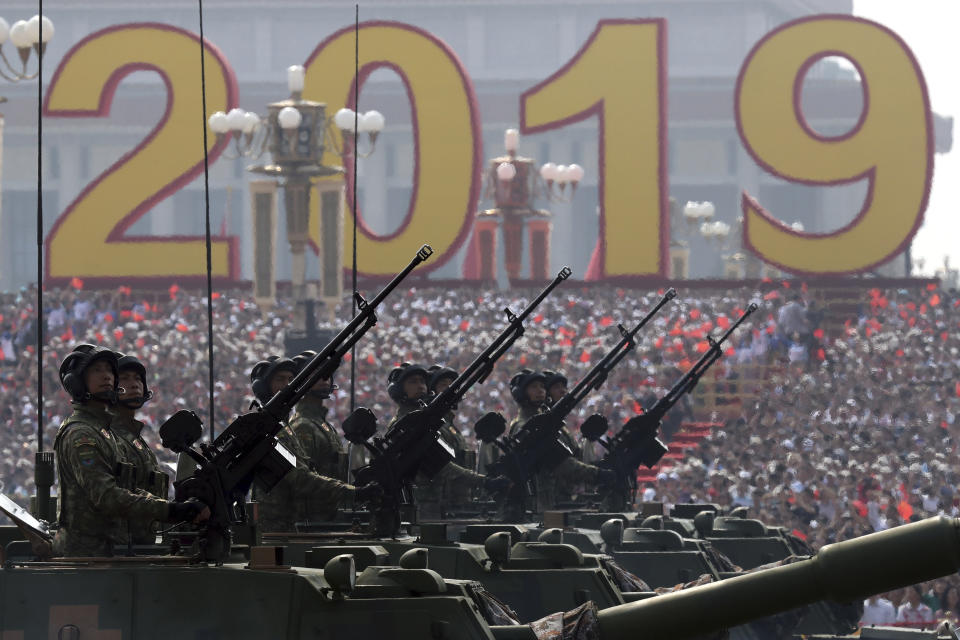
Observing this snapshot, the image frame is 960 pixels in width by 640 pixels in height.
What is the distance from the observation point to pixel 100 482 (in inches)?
416

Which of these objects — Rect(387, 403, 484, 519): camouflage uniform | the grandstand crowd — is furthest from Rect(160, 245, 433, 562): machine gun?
the grandstand crowd

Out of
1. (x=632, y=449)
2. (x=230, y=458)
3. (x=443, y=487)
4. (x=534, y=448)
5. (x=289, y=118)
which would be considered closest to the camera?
(x=230, y=458)

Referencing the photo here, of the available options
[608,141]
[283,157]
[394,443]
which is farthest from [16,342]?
[394,443]

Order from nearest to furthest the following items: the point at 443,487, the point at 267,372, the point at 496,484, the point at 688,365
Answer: the point at 267,372, the point at 443,487, the point at 496,484, the point at 688,365

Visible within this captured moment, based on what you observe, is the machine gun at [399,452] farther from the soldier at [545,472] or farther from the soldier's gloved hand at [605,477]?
the soldier's gloved hand at [605,477]

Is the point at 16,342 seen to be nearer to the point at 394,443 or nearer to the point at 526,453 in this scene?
the point at 526,453

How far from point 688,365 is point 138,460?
89.5 ft

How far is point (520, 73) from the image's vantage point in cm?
10106

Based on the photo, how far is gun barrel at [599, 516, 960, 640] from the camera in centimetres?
817

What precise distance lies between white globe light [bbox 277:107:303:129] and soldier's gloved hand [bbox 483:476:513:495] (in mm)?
22616

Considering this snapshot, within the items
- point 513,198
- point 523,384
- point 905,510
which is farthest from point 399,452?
point 513,198

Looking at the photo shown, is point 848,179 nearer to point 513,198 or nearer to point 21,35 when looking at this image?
point 513,198

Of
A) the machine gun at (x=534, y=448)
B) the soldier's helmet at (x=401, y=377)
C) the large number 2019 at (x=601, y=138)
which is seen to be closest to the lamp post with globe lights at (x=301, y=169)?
the large number 2019 at (x=601, y=138)

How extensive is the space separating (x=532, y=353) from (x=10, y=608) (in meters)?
28.9
